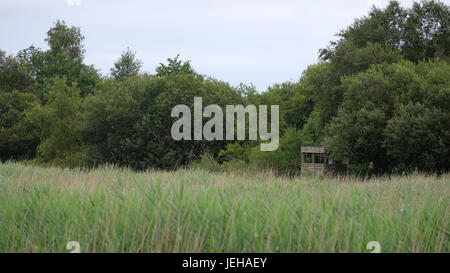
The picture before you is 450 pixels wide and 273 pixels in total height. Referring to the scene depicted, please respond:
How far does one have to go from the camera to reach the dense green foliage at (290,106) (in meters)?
27.0

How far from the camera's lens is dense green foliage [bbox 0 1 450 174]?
2702cm

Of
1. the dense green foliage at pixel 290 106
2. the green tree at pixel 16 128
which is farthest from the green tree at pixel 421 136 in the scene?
the green tree at pixel 16 128

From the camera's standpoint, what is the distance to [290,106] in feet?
179

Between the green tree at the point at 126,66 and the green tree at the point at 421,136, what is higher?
the green tree at the point at 126,66

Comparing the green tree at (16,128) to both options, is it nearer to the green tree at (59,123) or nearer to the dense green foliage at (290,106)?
the dense green foliage at (290,106)

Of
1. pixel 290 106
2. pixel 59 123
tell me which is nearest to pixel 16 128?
pixel 59 123

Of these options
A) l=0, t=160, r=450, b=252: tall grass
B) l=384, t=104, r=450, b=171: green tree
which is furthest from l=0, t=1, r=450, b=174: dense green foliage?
l=0, t=160, r=450, b=252: tall grass

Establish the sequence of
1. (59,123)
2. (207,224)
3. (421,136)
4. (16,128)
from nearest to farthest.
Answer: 1. (207,224)
2. (421,136)
3. (59,123)
4. (16,128)

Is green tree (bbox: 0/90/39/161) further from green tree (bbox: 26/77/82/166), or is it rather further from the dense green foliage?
green tree (bbox: 26/77/82/166)

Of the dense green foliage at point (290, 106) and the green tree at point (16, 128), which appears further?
the green tree at point (16, 128)

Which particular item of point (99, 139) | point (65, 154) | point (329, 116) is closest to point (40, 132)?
point (65, 154)

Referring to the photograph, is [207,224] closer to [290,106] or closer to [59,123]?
[59,123]

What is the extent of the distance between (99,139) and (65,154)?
6.31 metres

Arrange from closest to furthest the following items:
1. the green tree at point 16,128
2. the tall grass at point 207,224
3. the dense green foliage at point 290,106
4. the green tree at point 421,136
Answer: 1. the tall grass at point 207,224
2. the green tree at point 421,136
3. the dense green foliage at point 290,106
4. the green tree at point 16,128
